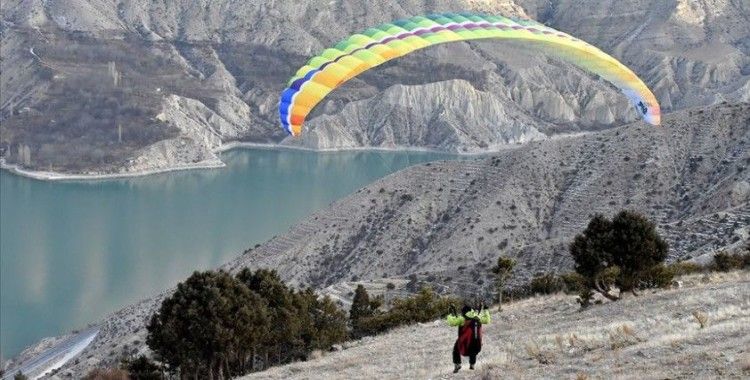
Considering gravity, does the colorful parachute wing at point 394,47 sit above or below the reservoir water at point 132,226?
above

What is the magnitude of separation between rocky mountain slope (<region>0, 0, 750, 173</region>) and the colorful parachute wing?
77810 mm

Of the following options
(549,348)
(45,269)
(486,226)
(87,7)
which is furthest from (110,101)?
(549,348)

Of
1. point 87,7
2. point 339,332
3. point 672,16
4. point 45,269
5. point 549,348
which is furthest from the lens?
point 672,16

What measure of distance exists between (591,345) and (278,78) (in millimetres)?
127301

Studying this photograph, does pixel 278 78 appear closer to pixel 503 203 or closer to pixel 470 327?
pixel 503 203

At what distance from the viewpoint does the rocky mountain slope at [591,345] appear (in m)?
8.55

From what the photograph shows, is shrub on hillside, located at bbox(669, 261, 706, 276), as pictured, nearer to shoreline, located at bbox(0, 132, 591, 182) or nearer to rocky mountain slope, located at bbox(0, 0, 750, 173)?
shoreline, located at bbox(0, 132, 591, 182)

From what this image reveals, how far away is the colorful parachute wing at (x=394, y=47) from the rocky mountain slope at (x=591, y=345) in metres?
5.17

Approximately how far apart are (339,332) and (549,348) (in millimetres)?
12597

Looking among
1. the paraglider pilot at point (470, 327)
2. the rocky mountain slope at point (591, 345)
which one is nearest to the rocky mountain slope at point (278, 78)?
the rocky mountain slope at point (591, 345)

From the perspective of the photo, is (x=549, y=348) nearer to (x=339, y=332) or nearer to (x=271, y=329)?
(x=271, y=329)

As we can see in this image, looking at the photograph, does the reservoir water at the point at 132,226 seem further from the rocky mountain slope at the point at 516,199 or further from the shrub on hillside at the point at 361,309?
the shrub on hillside at the point at 361,309

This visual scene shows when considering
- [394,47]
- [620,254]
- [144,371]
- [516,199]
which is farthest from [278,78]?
[620,254]

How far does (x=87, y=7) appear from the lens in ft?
430
